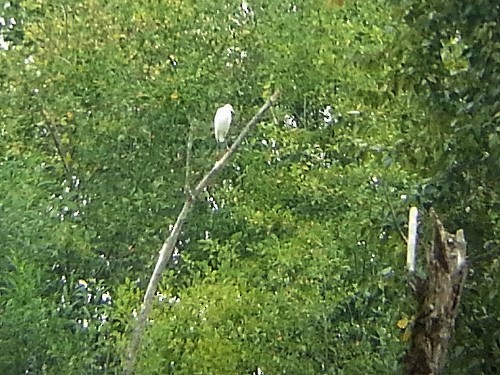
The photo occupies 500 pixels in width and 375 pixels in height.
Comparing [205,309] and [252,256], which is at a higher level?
[252,256]

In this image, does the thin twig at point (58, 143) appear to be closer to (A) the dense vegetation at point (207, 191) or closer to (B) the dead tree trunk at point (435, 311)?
(A) the dense vegetation at point (207, 191)

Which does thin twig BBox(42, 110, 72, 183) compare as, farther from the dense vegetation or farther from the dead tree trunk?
the dead tree trunk

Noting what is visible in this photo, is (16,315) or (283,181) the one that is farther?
(283,181)

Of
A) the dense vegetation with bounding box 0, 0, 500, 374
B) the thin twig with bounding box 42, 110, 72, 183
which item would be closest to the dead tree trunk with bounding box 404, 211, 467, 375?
the dense vegetation with bounding box 0, 0, 500, 374

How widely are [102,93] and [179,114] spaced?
40 cm

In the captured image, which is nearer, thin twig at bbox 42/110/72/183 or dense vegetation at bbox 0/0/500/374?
→ dense vegetation at bbox 0/0/500/374

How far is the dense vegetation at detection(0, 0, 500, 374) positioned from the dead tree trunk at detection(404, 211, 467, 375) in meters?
1.00

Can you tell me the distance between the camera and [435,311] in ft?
7.64

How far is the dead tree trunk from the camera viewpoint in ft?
7.60

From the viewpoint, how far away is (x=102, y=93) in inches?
202

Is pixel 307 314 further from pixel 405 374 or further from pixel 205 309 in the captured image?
pixel 405 374

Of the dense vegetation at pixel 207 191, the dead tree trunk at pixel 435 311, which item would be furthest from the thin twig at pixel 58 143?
the dead tree trunk at pixel 435 311

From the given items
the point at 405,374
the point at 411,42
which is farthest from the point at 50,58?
the point at 405,374

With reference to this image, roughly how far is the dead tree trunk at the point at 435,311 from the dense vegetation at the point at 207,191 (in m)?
1.00
